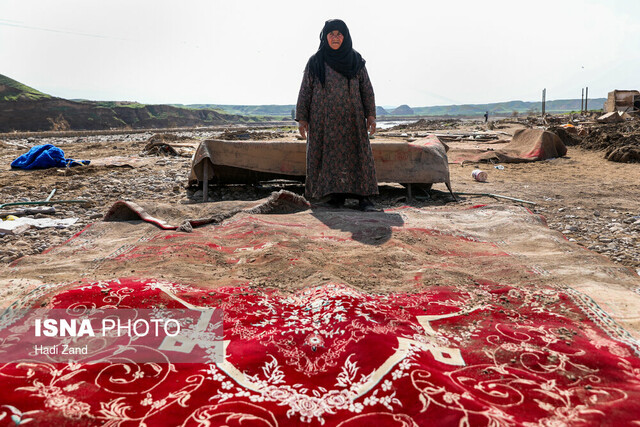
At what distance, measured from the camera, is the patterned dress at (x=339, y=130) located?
15.0 feet

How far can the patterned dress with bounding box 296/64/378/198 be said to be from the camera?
4.58 m

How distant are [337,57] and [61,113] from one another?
44.6 meters

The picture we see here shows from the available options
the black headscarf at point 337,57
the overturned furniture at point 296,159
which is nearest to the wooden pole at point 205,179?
the overturned furniture at point 296,159

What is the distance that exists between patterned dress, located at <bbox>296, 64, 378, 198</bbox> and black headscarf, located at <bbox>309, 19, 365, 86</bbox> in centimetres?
5

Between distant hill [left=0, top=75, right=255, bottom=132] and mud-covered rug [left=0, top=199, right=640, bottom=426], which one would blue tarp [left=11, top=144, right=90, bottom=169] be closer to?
mud-covered rug [left=0, top=199, right=640, bottom=426]

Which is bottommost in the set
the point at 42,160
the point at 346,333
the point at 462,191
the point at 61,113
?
the point at 462,191

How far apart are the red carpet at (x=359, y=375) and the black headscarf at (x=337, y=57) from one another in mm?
3131

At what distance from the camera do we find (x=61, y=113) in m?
41.0

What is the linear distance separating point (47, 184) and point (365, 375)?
672 cm

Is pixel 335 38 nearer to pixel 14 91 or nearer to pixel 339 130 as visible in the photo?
pixel 339 130

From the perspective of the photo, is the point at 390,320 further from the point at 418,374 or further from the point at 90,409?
the point at 90,409

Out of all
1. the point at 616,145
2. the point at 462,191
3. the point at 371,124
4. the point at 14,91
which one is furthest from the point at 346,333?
the point at 14,91

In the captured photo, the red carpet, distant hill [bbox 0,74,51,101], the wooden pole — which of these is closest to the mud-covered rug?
the red carpet

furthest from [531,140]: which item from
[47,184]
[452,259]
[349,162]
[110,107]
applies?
[110,107]
